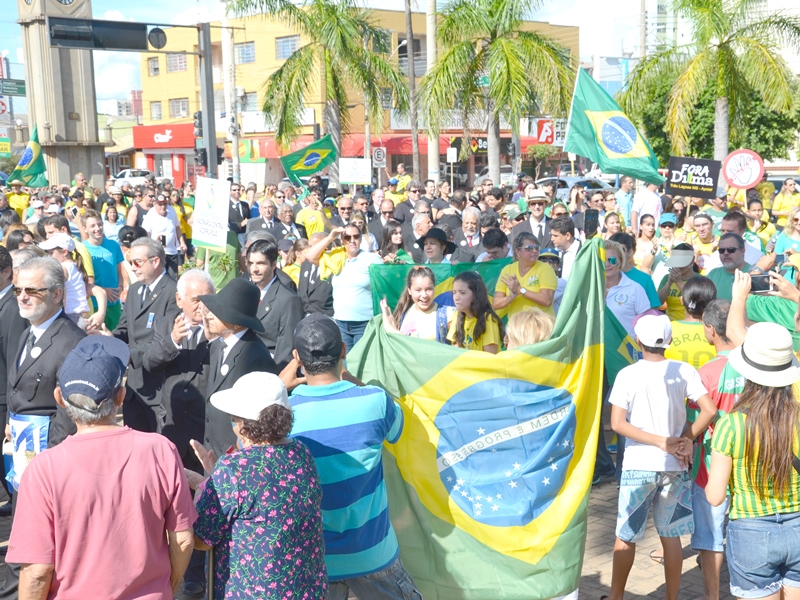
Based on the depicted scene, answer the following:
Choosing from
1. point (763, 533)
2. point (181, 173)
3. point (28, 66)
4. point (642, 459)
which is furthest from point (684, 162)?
point (181, 173)

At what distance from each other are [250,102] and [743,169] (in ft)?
150

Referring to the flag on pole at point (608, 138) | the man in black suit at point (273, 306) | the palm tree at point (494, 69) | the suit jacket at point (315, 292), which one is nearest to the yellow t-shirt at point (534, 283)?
the flag on pole at point (608, 138)

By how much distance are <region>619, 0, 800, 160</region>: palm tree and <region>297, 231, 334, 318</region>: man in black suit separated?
1420cm

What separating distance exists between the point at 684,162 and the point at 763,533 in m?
9.41

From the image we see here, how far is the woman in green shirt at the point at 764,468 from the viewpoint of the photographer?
3.68 meters

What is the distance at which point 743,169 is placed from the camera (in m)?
13.3

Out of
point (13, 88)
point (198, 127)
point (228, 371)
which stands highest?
point (13, 88)

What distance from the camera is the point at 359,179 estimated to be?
795 inches

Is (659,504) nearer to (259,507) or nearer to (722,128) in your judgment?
(259,507)

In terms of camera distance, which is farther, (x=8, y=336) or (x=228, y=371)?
(x=8, y=336)

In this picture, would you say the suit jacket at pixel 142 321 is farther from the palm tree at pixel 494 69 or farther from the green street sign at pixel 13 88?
the green street sign at pixel 13 88

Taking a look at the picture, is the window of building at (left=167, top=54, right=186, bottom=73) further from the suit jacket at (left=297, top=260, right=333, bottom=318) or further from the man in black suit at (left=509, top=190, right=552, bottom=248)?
the suit jacket at (left=297, top=260, right=333, bottom=318)

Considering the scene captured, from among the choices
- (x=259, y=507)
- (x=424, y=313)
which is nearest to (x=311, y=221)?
(x=424, y=313)

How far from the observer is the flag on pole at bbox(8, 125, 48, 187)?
60.9 feet
